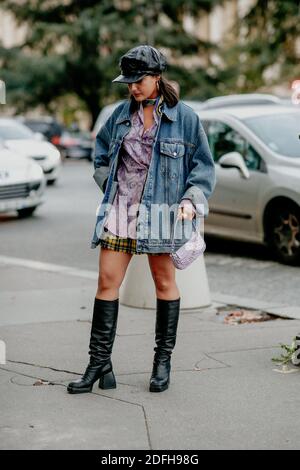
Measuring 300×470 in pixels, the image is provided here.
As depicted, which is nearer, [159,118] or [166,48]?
[159,118]

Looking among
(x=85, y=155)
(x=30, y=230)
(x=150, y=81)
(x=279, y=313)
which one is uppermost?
(x=150, y=81)

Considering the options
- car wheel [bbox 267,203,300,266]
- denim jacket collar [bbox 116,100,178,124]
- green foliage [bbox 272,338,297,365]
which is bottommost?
car wheel [bbox 267,203,300,266]

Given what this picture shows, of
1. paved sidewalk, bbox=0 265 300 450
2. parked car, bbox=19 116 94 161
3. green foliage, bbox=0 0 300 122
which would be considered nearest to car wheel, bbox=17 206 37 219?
paved sidewalk, bbox=0 265 300 450

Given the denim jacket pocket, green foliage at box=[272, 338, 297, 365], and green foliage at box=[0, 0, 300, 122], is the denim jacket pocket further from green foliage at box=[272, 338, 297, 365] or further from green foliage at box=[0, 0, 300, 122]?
green foliage at box=[0, 0, 300, 122]

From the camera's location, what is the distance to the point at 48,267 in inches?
389

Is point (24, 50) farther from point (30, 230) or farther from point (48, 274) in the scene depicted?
point (48, 274)

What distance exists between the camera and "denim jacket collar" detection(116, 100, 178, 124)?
503 centimetres

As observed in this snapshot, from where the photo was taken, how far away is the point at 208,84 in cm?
4534

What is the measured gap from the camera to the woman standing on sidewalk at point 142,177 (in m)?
4.99

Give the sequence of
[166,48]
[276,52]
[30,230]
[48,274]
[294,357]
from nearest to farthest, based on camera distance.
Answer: [294,357] < [48,274] < [30,230] < [276,52] < [166,48]

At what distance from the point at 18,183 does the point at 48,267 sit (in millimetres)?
4685

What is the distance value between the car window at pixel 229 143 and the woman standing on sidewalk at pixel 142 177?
5.22 metres
